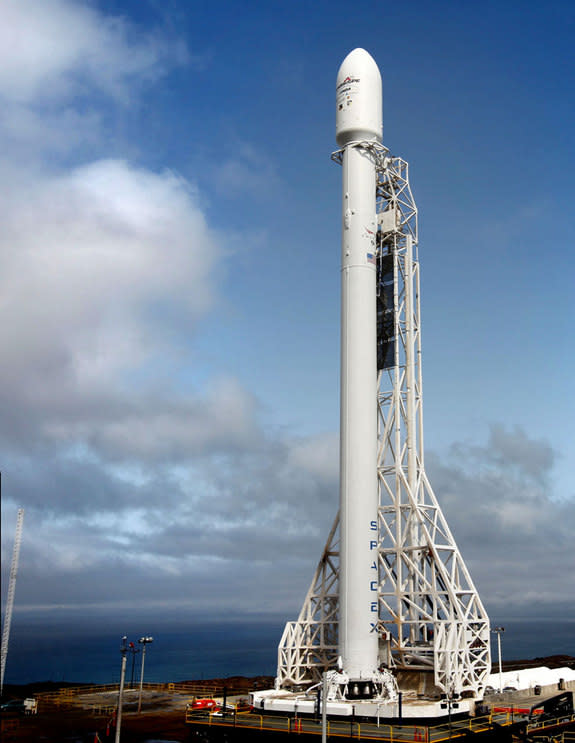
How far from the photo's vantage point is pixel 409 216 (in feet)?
139

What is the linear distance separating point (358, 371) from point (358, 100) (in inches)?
589

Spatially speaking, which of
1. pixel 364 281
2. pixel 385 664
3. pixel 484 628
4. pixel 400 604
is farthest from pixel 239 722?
pixel 364 281

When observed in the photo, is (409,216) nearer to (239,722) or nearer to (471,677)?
(471,677)

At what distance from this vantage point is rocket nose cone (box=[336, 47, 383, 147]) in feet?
127

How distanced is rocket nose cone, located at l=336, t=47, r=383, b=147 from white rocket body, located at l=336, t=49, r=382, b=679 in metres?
0.05

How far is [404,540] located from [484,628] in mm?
5608

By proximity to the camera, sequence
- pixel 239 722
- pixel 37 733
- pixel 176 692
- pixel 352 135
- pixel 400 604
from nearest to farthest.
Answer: pixel 239 722, pixel 37 733, pixel 400 604, pixel 352 135, pixel 176 692

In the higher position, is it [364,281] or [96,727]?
[364,281]

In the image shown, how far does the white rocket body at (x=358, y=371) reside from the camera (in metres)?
32.2

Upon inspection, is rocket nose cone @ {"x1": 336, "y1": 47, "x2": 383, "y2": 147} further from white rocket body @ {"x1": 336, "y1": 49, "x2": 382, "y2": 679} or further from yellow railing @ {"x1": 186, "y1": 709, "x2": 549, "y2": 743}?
yellow railing @ {"x1": 186, "y1": 709, "x2": 549, "y2": 743}

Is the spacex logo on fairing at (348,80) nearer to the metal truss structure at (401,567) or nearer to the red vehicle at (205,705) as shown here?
the metal truss structure at (401,567)

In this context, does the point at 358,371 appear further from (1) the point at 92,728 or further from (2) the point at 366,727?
(1) the point at 92,728

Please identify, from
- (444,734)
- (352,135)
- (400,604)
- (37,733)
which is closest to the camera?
(444,734)

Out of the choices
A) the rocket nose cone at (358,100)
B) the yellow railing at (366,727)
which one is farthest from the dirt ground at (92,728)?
the rocket nose cone at (358,100)
